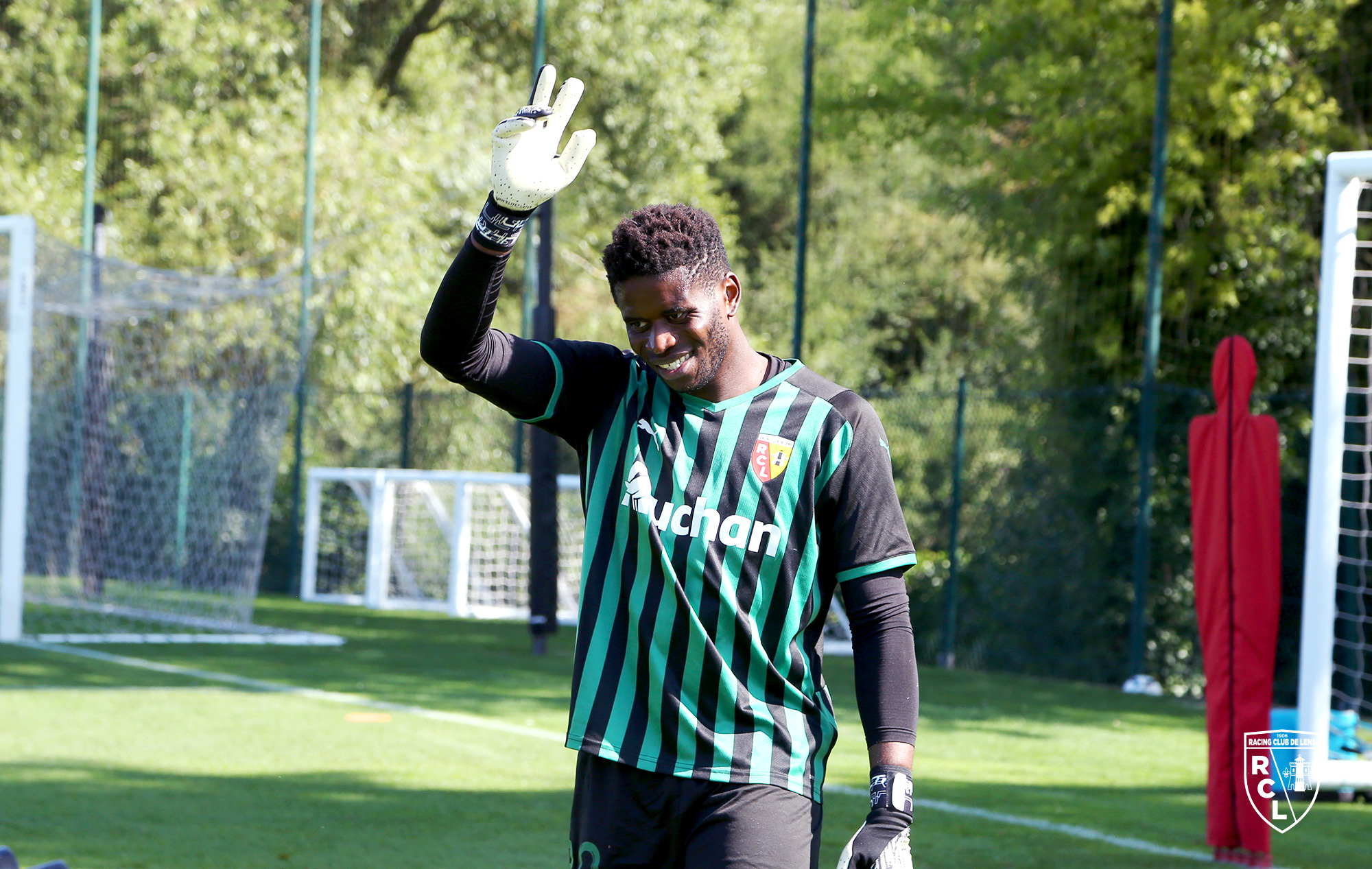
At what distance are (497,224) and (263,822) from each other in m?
4.43

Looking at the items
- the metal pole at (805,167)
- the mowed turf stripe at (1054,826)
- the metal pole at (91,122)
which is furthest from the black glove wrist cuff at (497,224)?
the metal pole at (91,122)

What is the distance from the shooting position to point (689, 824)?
274cm

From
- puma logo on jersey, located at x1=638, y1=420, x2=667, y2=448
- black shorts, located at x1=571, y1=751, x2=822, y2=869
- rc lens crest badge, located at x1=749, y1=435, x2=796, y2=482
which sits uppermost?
puma logo on jersey, located at x1=638, y1=420, x2=667, y2=448

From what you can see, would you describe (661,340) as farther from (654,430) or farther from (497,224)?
(497,224)

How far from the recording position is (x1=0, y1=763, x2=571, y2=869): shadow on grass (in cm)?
584

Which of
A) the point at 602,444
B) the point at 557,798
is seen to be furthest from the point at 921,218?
the point at 602,444

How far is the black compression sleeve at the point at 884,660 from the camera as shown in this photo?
2791mm

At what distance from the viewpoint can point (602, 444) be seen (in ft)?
9.55

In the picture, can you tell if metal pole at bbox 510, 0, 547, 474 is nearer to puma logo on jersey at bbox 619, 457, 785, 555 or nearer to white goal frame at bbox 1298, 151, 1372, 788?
white goal frame at bbox 1298, 151, 1372, 788

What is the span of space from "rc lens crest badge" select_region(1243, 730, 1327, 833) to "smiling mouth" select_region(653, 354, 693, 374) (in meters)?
3.91

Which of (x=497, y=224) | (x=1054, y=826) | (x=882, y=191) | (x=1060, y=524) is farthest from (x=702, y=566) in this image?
(x=882, y=191)

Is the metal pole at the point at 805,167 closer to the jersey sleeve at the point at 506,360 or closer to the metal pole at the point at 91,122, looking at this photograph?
the metal pole at the point at 91,122

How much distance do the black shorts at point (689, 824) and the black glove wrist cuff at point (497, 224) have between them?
95 centimetres

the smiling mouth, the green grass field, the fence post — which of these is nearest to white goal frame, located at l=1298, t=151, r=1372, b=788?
the green grass field
